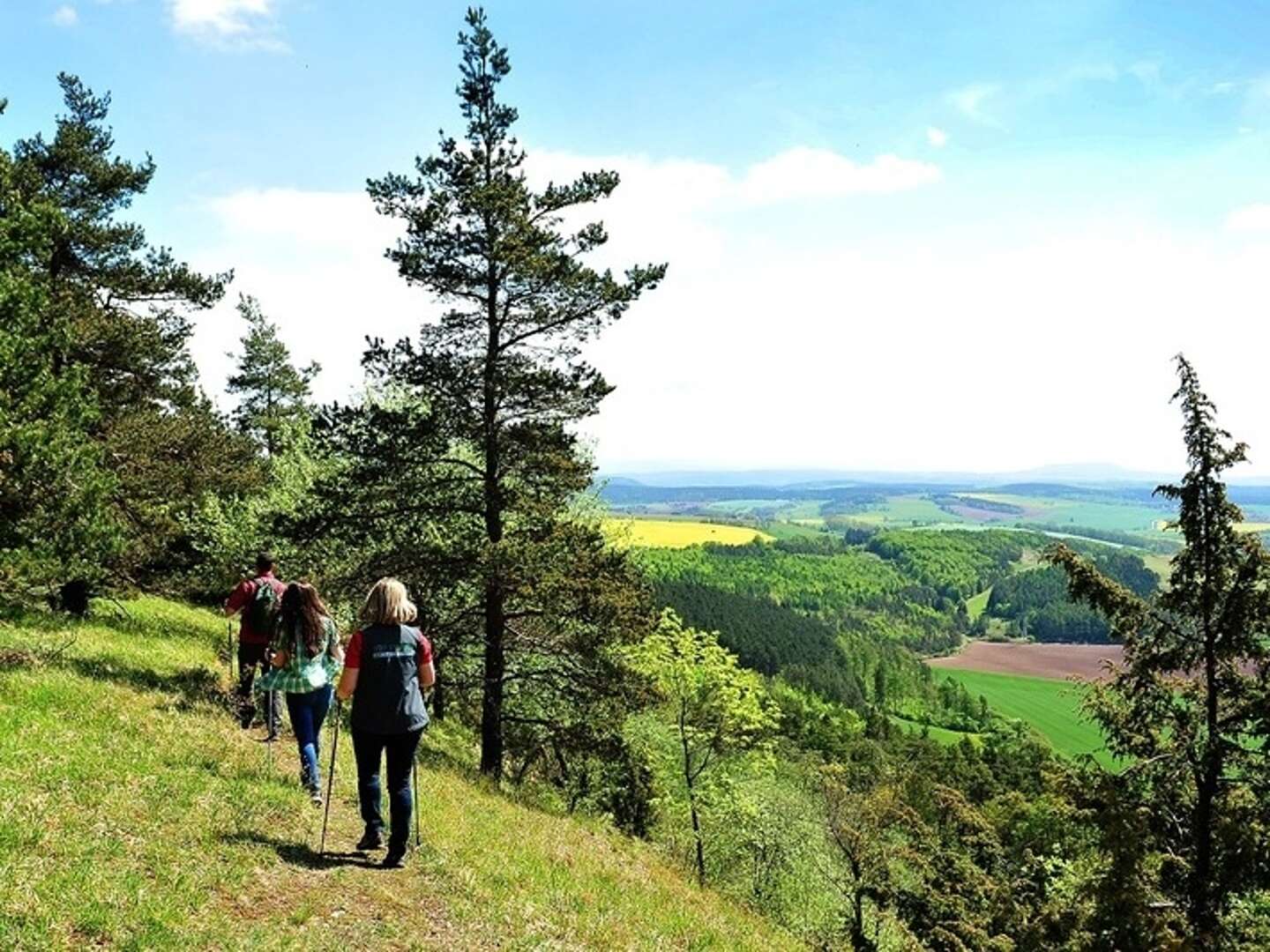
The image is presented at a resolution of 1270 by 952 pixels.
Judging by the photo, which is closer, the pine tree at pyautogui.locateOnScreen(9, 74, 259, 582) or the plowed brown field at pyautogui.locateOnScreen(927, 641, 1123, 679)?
the pine tree at pyautogui.locateOnScreen(9, 74, 259, 582)

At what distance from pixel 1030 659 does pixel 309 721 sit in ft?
569

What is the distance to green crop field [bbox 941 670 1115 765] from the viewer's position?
109m

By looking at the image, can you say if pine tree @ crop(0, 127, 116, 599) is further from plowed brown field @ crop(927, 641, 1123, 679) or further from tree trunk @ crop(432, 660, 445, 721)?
plowed brown field @ crop(927, 641, 1123, 679)

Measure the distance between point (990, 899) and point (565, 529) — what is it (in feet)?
59.9

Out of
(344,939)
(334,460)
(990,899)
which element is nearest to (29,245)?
(344,939)

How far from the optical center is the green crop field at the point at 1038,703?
357 ft

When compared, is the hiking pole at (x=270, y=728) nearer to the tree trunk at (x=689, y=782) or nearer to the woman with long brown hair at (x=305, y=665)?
the woman with long brown hair at (x=305, y=665)

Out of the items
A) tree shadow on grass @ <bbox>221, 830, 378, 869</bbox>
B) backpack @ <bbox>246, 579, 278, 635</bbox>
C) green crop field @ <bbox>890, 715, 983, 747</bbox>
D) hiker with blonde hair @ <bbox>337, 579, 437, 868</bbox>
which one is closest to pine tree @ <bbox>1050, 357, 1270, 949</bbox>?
hiker with blonde hair @ <bbox>337, 579, 437, 868</bbox>

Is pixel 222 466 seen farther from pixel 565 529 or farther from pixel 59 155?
pixel 565 529

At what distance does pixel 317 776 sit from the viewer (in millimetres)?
9664

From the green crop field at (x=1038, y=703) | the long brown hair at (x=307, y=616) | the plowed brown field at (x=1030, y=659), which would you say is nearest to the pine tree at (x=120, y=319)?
the long brown hair at (x=307, y=616)

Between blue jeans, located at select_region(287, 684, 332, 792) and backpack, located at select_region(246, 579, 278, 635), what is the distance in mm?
2440

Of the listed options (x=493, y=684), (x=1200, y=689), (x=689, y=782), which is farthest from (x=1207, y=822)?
(x=689, y=782)

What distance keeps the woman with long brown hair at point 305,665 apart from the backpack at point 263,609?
209cm
